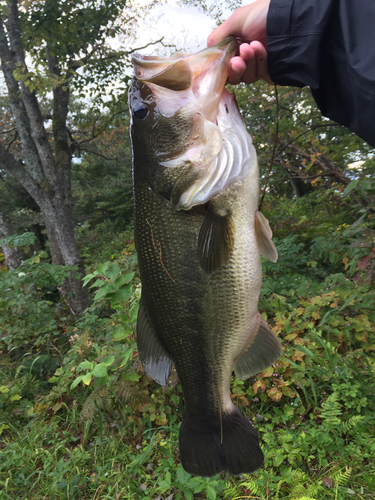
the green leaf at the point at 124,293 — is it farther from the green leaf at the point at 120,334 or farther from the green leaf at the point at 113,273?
the green leaf at the point at 120,334

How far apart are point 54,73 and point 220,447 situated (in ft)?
26.5

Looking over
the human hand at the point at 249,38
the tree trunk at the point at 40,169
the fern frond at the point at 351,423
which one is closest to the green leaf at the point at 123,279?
the human hand at the point at 249,38

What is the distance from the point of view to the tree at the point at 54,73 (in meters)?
5.96

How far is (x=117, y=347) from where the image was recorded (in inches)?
111

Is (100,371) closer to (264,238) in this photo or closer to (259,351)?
(259,351)

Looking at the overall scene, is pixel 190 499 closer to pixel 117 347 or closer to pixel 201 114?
pixel 117 347

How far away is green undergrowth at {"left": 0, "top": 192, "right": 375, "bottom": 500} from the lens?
2.05 m

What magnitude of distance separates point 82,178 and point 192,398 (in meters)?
13.1

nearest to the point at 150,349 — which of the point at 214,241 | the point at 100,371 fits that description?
the point at 214,241

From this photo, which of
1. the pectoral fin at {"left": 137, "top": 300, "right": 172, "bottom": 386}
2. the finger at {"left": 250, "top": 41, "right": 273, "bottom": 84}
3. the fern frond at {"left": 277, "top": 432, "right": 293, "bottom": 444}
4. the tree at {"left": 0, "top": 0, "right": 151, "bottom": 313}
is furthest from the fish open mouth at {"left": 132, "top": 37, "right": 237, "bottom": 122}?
the tree at {"left": 0, "top": 0, "right": 151, "bottom": 313}

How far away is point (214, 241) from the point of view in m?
1.25

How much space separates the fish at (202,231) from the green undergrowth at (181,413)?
95 cm

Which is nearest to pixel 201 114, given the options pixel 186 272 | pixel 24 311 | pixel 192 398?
pixel 186 272

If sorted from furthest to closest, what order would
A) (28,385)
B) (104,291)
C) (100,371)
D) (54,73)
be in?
(54,73) < (28,385) < (104,291) < (100,371)
